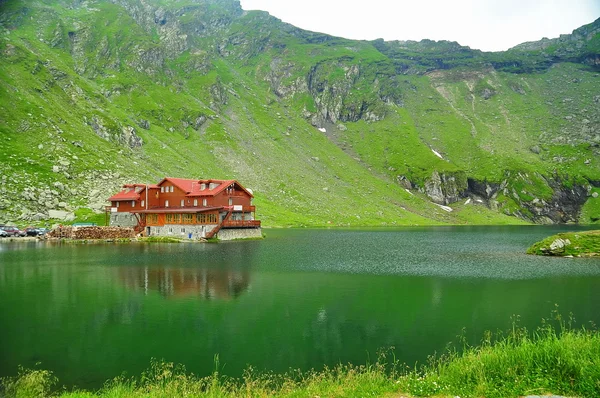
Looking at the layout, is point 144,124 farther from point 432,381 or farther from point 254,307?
point 432,381

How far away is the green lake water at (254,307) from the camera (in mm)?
21484

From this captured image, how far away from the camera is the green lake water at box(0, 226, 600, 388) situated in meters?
21.5

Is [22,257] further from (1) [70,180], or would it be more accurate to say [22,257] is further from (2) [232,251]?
(1) [70,180]

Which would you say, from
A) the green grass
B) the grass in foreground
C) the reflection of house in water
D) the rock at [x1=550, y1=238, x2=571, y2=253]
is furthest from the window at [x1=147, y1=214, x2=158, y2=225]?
the rock at [x1=550, y1=238, x2=571, y2=253]

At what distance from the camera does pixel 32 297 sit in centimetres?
3353

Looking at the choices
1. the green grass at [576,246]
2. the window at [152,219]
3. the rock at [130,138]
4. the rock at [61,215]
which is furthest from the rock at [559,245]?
the rock at [130,138]

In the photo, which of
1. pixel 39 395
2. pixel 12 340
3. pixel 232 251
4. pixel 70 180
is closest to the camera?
pixel 39 395

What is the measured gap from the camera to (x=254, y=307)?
31.4 meters

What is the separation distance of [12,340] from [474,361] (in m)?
24.2

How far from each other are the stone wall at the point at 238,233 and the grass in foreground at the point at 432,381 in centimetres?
7398

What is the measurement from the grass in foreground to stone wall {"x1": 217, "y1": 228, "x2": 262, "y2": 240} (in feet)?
243

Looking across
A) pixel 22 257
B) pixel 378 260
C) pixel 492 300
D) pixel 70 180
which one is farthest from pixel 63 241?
pixel 492 300

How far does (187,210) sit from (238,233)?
1287cm

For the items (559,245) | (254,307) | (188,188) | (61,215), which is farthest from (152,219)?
(559,245)
